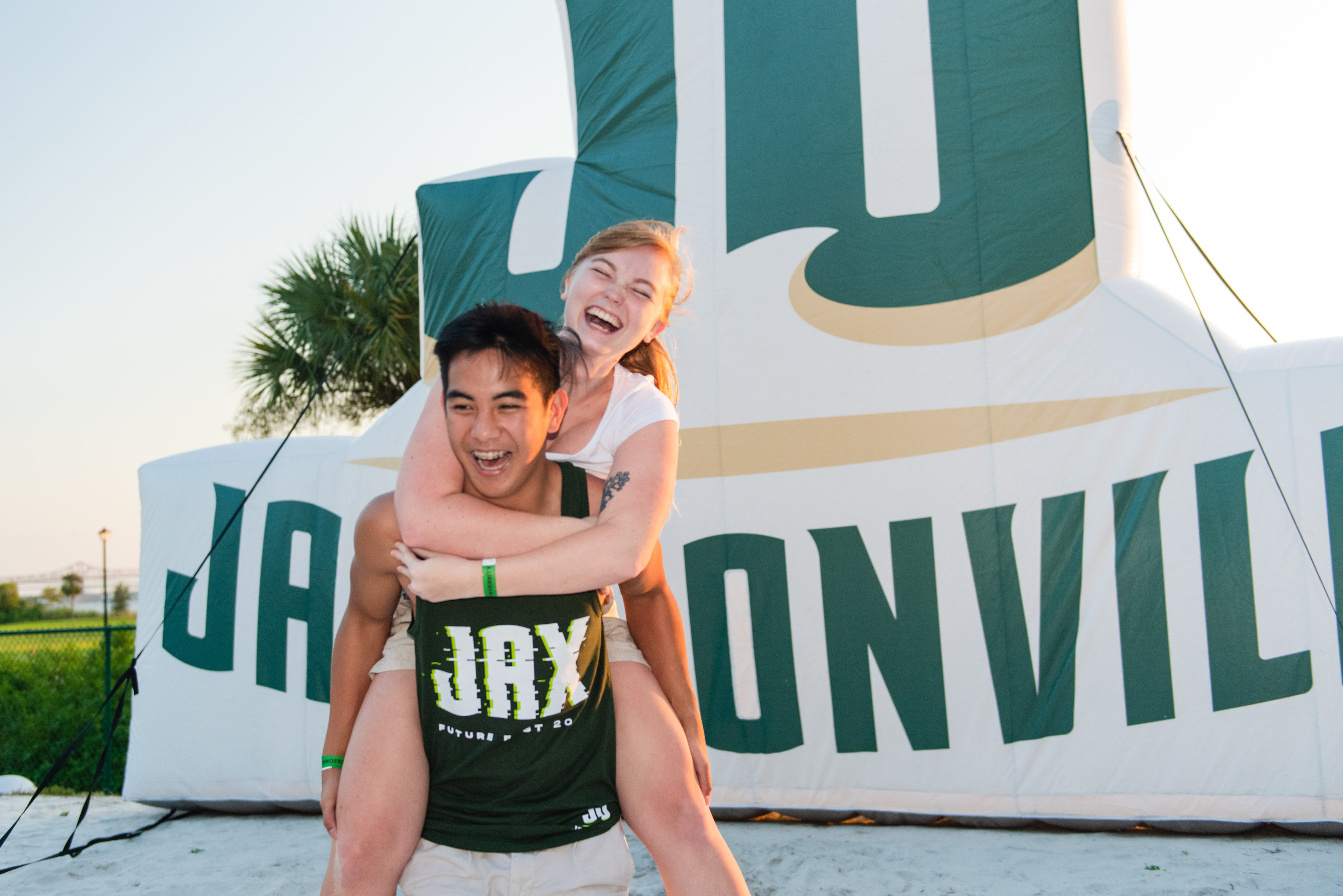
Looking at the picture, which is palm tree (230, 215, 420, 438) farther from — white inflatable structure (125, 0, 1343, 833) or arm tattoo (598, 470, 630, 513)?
arm tattoo (598, 470, 630, 513)

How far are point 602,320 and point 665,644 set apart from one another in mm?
762

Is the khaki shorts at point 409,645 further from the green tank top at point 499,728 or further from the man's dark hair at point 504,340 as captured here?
the man's dark hair at point 504,340

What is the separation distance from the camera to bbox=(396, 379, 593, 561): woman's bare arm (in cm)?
168

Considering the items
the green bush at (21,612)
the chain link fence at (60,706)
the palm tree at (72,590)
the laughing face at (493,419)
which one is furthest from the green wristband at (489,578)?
the palm tree at (72,590)

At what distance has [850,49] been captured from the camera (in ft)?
13.2

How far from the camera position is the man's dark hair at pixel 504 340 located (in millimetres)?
1722

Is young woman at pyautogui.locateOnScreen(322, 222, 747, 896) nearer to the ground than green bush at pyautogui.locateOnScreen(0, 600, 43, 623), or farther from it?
farther from it

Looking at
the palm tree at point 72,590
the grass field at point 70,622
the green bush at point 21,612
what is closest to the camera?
the grass field at point 70,622

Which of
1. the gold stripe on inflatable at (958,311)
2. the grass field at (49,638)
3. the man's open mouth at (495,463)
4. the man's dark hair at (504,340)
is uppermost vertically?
the gold stripe on inflatable at (958,311)

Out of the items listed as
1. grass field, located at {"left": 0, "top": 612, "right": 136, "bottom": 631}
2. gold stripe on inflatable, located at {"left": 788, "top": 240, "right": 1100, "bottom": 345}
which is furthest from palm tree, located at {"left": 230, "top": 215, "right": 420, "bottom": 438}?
grass field, located at {"left": 0, "top": 612, "right": 136, "bottom": 631}

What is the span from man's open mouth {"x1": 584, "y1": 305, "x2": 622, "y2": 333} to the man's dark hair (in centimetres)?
35

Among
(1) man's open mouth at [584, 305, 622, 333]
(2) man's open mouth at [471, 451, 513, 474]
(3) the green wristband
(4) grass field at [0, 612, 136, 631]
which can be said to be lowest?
(4) grass field at [0, 612, 136, 631]

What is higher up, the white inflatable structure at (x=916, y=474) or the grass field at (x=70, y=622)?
the white inflatable structure at (x=916, y=474)

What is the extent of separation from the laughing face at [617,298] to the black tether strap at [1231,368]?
2406mm
